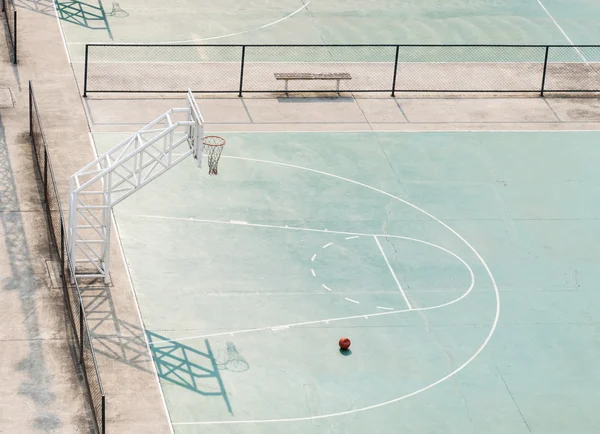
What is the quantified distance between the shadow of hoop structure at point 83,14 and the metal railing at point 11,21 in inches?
70.3

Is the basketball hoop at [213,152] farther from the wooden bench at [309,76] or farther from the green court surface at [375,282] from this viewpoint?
the wooden bench at [309,76]

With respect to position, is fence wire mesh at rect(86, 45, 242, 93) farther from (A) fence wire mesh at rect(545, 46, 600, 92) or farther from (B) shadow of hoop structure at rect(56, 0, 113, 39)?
(A) fence wire mesh at rect(545, 46, 600, 92)

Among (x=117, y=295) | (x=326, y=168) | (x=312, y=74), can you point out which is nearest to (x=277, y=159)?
(x=326, y=168)

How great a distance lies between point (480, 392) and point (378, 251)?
6458mm

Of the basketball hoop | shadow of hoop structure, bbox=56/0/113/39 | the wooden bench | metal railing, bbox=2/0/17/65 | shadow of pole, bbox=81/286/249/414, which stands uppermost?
the basketball hoop

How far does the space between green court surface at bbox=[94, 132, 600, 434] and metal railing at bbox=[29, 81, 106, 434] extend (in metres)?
1.72

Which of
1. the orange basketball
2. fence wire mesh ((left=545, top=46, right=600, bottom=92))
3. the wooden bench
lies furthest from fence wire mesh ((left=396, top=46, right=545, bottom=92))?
the orange basketball

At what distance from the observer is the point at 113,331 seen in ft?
113

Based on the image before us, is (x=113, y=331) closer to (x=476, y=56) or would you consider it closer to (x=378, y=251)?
(x=378, y=251)

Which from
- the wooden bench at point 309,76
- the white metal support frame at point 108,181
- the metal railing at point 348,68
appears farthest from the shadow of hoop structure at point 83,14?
the white metal support frame at point 108,181

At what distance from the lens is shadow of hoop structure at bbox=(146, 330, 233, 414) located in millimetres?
32875

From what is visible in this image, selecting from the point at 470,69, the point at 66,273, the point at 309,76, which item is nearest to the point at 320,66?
the point at 309,76

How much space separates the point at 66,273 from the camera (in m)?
36.2

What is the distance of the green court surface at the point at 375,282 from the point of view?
3288 centimetres
